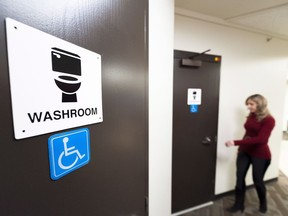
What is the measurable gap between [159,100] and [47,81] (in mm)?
708

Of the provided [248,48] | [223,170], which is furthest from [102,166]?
[248,48]

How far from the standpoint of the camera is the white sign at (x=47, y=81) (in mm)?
293

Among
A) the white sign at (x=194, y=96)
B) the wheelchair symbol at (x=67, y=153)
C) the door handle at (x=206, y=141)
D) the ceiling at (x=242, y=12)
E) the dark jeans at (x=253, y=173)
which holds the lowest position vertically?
the dark jeans at (x=253, y=173)

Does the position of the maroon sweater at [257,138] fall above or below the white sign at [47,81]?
below

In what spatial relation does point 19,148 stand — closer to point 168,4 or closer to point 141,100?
point 141,100

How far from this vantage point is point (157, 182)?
100 centimetres

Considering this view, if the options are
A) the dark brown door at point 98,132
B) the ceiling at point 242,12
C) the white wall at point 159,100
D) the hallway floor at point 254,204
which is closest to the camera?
the dark brown door at point 98,132

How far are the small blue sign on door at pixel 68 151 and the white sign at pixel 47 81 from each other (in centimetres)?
3

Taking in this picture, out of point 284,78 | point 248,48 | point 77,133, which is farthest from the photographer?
point 284,78

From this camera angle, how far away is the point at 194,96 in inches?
72.2

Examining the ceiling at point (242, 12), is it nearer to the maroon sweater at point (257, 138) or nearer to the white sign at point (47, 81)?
the maroon sweater at point (257, 138)

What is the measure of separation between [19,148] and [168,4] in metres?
1.15

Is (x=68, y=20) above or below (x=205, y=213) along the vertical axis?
above

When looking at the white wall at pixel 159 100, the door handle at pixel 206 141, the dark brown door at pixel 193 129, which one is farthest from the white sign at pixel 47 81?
the door handle at pixel 206 141
